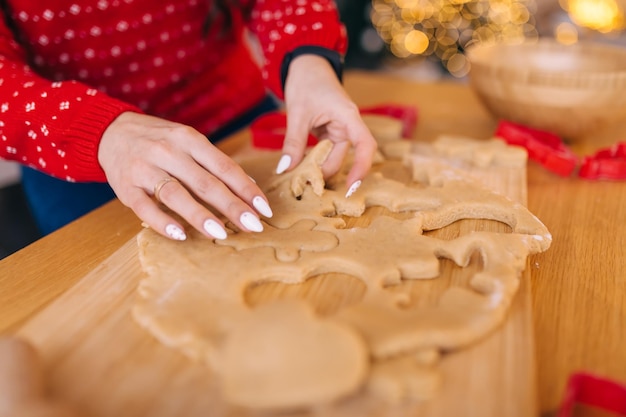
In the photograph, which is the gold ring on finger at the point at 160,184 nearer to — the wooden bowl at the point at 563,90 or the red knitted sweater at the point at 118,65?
the red knitted sweater at the point at 118,65

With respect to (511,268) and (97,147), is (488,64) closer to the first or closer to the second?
(511,268)

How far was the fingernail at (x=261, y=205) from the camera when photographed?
90cm

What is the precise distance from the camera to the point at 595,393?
0.62 metres

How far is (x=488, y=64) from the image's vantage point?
4.48 ft

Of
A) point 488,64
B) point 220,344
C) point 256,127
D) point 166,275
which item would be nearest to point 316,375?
Answer: point 220,344

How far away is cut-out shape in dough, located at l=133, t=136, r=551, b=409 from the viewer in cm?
59

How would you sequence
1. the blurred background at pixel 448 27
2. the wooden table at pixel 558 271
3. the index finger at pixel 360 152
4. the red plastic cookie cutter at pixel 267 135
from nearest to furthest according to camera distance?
the wooden table at pixel 558 271 < the index finger at pixel 360 152 < the red plastic cookie cutter at pixel 267 135 < the blurred background at pixel 448 27

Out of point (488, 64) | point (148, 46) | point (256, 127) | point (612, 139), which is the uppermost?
point (148, 46)

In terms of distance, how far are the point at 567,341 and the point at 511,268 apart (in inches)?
4.6

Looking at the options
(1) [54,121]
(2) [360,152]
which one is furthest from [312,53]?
(1) [54,121]

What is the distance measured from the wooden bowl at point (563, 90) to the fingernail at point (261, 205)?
29.3 inches

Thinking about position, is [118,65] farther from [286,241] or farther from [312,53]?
[286,241]

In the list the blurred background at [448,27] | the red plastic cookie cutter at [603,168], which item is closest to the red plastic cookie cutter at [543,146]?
the red plastic cookie cutter at [603,168]

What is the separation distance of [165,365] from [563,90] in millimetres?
1074
